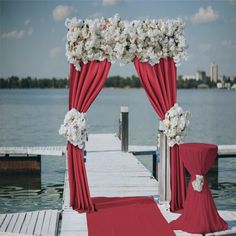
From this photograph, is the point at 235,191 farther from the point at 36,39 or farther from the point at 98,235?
the point at 36,39

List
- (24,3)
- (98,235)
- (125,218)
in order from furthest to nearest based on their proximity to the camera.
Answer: (24,3)
(125,218)
(98,235)

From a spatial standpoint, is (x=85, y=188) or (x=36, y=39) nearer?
(x=85, y=188)

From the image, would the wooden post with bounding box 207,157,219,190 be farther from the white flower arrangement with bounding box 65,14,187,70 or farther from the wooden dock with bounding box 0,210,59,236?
the wooden dock with bounding box 0,210,59,236

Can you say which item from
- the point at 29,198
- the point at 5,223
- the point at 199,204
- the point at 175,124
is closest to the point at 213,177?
the point at 29,198

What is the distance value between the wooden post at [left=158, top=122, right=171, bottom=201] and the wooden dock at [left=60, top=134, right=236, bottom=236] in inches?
5.7

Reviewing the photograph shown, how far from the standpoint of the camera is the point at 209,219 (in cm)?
714

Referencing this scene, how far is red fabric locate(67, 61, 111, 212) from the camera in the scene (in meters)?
8.02

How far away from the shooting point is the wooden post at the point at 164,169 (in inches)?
329

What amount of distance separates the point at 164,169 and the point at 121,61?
1.61m

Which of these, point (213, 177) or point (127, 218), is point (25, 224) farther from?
point (213, 177)

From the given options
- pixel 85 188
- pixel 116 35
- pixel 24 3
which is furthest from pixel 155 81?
pixel 24 3

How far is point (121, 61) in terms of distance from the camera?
811cm

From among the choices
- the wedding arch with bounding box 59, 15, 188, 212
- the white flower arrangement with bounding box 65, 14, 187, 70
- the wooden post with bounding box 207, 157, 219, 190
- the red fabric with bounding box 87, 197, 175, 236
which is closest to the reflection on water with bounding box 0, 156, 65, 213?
the wooden post with bounding box 207, 157, 219, 190

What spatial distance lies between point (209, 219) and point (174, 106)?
169 cm
